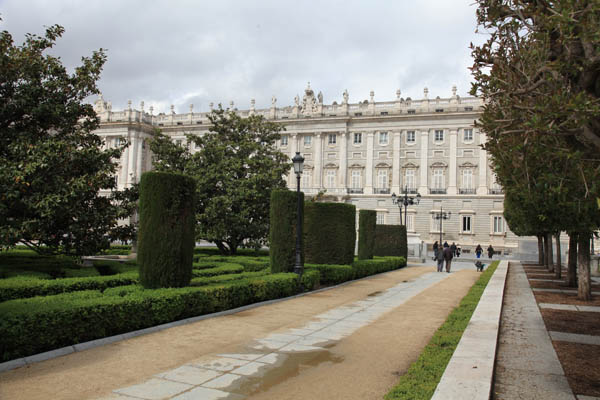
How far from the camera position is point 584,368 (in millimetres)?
6148

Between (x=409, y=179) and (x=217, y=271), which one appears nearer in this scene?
(x=217, y=271)

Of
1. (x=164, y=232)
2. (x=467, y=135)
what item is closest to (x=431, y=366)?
(x=164, y=232)

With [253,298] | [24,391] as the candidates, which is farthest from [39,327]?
[253,298]

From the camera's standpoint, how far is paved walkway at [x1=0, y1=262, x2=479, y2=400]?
5043mm

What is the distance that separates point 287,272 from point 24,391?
9.19m

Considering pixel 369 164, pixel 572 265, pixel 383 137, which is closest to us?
pixel 572 265

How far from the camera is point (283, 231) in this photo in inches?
558

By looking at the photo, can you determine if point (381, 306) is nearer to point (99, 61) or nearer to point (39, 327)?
point (39, 327)

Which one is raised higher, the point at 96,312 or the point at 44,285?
the point at 44,285

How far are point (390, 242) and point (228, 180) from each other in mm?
11461

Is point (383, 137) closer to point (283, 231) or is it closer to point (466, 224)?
A: point (466, 224)

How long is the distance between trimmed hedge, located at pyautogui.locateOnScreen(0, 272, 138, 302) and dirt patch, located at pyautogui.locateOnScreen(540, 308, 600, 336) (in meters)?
9.11

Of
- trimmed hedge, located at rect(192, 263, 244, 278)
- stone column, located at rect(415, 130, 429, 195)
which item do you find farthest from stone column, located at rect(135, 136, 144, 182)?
trimmed hedge, located at rect(192, 263, 244, 278)

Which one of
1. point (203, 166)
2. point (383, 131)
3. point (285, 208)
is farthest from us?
point (383, 131)
